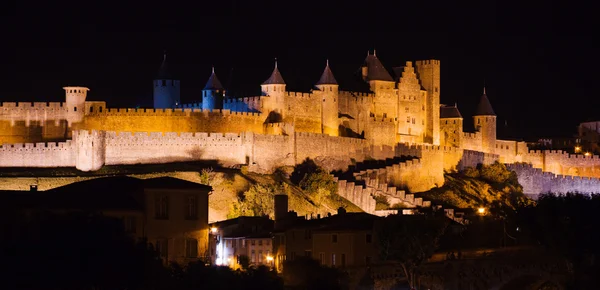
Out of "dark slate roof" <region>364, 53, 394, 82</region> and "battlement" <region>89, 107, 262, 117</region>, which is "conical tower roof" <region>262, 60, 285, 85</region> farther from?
"dark slate roof" <region>364, 53, 394, 82</region>

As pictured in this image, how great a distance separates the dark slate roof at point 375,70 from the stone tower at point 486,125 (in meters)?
10.7

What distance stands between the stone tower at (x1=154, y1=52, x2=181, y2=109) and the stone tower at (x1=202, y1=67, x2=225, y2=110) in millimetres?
1798

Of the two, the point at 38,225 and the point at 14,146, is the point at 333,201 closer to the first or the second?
the point at 14,146

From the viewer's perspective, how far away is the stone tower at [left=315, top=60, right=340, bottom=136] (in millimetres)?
104062

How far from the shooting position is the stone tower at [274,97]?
101750 mm

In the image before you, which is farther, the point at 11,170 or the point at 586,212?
the point at 11,170

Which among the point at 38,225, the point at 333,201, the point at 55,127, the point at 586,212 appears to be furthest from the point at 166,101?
the point at 38,225

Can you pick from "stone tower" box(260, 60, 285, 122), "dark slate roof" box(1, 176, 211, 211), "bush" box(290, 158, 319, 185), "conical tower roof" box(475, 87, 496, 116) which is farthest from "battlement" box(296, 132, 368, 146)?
"dark slate roof" box(1, 176, 211, 211)

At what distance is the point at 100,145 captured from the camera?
305 ft

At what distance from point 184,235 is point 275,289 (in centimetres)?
548

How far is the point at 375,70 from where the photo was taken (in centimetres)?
11100

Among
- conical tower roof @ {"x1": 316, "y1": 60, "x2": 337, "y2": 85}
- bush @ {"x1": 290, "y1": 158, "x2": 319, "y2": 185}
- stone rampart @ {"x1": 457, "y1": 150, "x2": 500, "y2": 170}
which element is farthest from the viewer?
stone rampart @ {"x1": 457, "y1": 150, "x2": 500, "y2": 170}

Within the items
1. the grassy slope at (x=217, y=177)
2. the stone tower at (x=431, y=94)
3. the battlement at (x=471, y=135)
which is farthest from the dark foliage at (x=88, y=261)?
the battlement at (x=471, y=135)

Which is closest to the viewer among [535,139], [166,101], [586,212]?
[586,212]
